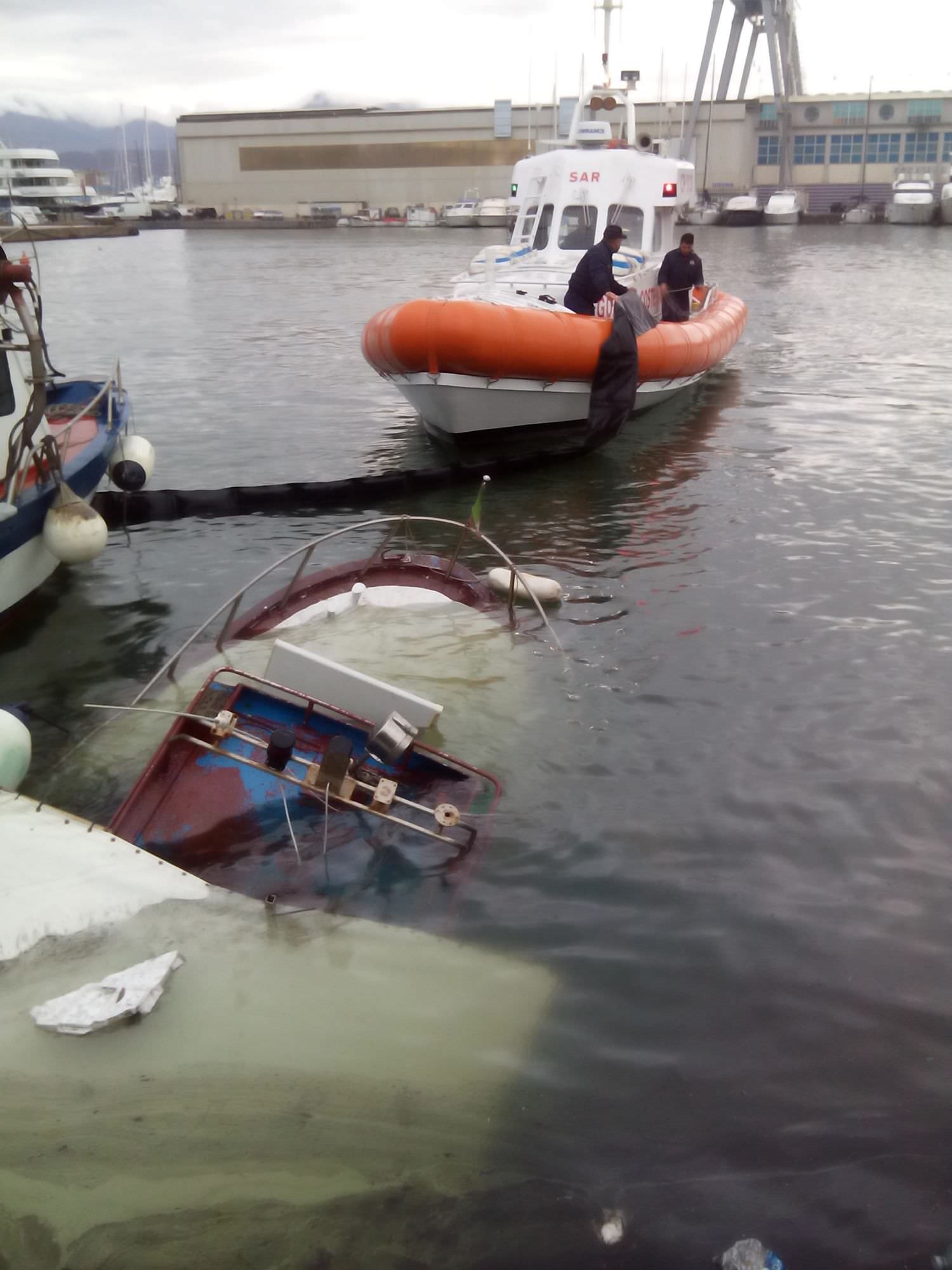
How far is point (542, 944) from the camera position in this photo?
4.51 m

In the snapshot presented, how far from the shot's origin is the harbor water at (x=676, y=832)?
341 cm

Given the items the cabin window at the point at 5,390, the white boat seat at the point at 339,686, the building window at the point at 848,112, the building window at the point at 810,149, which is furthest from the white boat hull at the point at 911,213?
the white boat seat at the point at 339,686

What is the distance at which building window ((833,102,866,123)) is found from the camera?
75750 mm

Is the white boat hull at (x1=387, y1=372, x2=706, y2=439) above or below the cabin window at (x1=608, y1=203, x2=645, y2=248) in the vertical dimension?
below

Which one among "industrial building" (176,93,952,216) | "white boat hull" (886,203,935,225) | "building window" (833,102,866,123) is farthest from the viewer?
"building window" (833,102,866,123)

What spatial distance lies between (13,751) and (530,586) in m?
3.78

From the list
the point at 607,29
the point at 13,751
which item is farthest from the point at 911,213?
the point at 13,751

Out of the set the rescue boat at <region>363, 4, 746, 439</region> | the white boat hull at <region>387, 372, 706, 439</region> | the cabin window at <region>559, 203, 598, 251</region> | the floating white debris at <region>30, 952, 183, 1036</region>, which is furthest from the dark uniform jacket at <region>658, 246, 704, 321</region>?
the floating white debris at <region>30, 952, 183, 1036</region>

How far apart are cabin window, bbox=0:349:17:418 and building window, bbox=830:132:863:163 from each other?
80.0 m

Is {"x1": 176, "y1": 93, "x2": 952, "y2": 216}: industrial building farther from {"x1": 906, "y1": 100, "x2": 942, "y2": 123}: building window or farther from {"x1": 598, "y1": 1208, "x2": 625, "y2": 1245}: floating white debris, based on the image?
{"x1": 598, "y1": 1208, "x2": 625, "y2": 1245}: floating white debris

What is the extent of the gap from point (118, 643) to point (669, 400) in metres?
9.55

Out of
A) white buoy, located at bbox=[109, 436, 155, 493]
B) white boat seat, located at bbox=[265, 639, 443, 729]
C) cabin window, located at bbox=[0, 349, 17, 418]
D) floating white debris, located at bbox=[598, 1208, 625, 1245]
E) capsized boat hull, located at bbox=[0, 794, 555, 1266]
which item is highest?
cabin window, located at bbox=[0, 349, 17, 418]

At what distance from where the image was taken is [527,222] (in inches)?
572

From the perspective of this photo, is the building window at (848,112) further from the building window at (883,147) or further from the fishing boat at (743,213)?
the fishing boat at (743,213)
